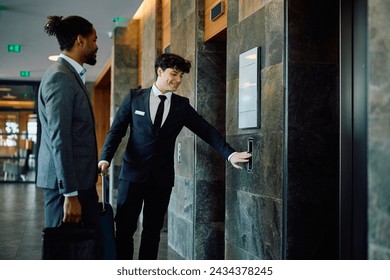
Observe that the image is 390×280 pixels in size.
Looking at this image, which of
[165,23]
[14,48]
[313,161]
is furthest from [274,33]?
[14,48]

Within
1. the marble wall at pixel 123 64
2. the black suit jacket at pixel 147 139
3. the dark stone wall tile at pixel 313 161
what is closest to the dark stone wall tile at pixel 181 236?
the black suit jacket at pixel 147 139

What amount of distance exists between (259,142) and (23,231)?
12.8 ft

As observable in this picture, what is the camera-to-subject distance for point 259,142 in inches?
121

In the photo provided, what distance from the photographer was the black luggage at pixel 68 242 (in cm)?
231

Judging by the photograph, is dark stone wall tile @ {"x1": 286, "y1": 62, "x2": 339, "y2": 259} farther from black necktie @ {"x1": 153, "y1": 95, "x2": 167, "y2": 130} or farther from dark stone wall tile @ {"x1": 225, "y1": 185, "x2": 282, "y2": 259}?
black necktie @ {"x1": 153, "y1": 95, "x2": 167, "y2": 130}

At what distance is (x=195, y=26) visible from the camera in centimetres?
454

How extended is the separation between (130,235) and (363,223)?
141cm

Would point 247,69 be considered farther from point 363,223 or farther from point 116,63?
point 116,63

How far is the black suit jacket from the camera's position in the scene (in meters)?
3.25

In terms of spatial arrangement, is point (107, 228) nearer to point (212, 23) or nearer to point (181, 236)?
point (181, 236)

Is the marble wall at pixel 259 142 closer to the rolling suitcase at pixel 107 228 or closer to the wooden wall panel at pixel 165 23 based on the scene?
the rolling suitcase at pixel 107 228

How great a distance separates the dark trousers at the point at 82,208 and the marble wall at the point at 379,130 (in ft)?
4.47

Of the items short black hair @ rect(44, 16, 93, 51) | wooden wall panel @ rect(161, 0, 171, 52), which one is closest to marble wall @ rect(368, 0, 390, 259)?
short black hair @ rect(44, 16, 93, 51)
